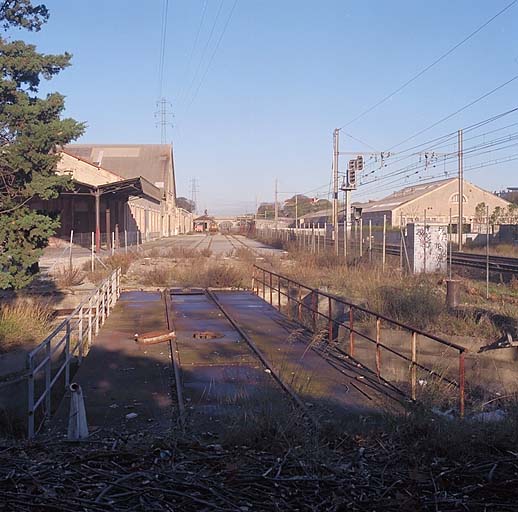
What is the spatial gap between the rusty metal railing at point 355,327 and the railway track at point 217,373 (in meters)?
1.62

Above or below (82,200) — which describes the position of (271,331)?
below

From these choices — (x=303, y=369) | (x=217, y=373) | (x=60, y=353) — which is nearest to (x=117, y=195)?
(x=60, y=353)

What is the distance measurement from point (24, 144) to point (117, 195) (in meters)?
34.3

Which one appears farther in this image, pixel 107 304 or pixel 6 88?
pixel 107 304

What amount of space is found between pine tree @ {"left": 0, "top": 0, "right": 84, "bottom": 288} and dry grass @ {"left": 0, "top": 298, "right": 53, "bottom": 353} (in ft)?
3.00

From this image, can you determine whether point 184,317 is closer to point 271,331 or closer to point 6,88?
point 271,331

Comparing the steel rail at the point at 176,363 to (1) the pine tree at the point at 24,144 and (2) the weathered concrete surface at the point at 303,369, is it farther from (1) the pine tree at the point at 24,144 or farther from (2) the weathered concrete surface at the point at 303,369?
(1) the pine tree at the point at 24,144

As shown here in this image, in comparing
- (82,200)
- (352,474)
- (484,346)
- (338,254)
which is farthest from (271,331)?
(82,200)

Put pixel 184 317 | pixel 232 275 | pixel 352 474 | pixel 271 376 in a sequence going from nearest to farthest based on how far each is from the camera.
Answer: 1. pixel 352 474
2. pixel 271 376
3. pixel 184 317
4. pixel 232 275

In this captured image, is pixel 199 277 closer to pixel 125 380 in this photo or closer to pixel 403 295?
pixel 403 295

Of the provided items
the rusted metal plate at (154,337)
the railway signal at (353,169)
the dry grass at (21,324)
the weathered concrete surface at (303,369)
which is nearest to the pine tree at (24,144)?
the dry grass at (21,324)

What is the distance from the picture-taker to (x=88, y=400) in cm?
994

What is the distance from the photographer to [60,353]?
604 inches

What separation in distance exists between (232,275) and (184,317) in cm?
1019
